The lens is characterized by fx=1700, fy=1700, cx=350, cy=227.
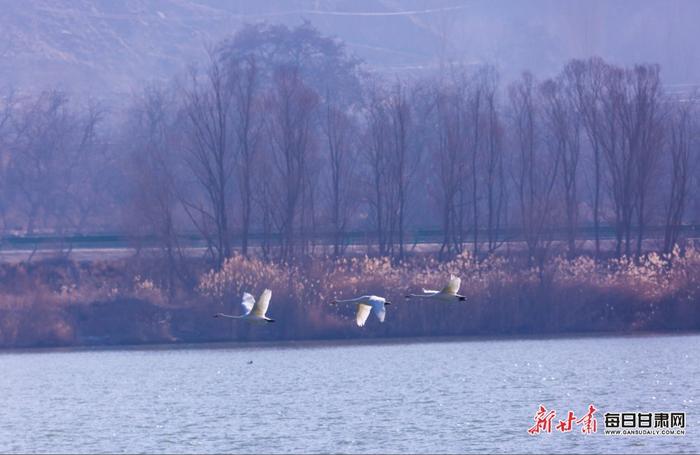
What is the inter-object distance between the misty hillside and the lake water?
90.4 m

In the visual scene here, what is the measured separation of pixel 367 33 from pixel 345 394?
12361 cm

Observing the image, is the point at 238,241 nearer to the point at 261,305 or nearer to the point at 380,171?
the point at 380,171

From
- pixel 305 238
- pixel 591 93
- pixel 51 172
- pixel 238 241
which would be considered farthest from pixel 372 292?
pixel 51 172

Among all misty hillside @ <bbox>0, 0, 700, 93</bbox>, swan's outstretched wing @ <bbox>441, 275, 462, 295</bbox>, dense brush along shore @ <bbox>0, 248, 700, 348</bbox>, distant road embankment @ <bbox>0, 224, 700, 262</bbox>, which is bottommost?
dense brush along shore @ <bbox>0, 248, 700, 348</bbox>

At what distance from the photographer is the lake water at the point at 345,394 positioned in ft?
102

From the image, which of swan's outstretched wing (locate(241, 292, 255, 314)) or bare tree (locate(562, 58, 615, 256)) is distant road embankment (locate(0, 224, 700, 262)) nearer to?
bare tree (locate(562, 58, 615, 256))

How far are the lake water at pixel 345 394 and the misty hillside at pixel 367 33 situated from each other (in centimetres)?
9040

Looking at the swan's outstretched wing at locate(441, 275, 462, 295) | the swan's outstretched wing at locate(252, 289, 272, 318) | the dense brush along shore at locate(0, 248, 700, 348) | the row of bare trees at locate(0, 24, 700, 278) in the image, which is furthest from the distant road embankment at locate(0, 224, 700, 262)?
the swan's outstretched wing at locate(441, 275, 462, 295)

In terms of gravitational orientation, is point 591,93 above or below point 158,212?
above

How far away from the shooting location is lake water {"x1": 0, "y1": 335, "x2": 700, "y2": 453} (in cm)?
3108

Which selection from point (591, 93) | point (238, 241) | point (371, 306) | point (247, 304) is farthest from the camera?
point (591, 93)

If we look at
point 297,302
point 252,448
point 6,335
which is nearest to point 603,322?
point 297,302

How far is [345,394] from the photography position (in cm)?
3747

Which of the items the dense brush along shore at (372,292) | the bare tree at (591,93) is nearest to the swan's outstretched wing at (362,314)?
the dense brush along shore at (372,292)
